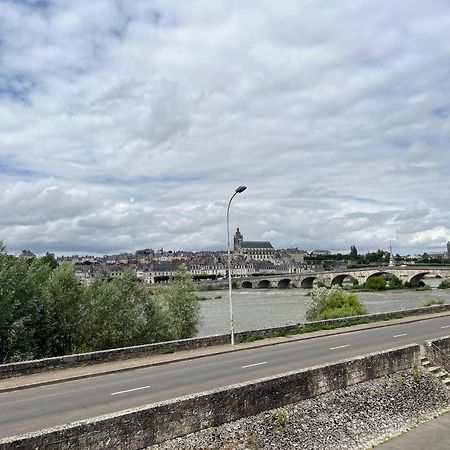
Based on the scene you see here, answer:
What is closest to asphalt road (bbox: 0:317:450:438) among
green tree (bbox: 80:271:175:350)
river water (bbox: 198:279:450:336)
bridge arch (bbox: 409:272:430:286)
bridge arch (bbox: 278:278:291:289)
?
green tree (bbox: 80:271:175:350)

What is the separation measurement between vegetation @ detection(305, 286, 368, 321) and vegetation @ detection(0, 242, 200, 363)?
15342mm

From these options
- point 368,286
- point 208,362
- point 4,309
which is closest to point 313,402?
point 208,362

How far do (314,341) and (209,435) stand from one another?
1346 centimetres

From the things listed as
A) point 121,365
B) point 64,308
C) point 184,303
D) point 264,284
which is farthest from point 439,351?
point 264,284

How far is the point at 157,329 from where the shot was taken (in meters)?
26.4

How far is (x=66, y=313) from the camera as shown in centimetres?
2294

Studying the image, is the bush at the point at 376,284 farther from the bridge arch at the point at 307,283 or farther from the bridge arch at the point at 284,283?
the bridge arch at the point at 284,283

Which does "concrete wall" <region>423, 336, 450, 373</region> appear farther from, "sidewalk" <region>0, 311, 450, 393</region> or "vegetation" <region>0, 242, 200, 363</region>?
"vegetation" <region>0, 242, 200, 363</region>

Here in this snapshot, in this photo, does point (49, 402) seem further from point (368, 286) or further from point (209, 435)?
point (368, 286)

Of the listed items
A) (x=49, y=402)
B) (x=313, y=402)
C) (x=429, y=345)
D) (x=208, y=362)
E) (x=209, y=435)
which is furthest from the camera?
(x=429, y=345)

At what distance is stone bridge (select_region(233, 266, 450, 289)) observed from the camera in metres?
106

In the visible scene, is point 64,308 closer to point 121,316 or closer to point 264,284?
point 121,316

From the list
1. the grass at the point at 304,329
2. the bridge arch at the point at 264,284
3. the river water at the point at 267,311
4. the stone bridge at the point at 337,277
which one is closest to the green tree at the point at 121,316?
the grass at the point at 304,329

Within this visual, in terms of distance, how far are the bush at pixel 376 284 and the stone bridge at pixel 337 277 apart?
Result: 159 inches
